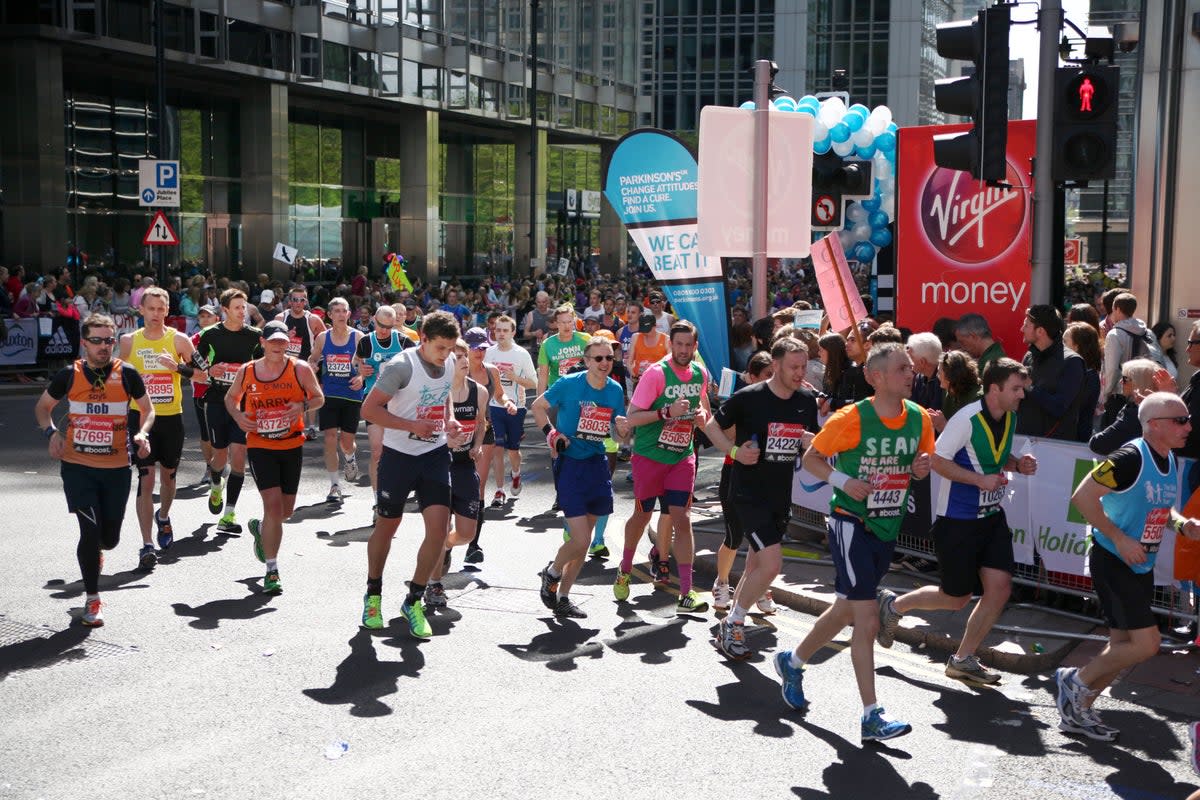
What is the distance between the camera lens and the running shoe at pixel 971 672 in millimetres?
7688

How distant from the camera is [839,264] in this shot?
1455 cm

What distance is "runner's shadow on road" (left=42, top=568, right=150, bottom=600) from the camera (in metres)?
9.48

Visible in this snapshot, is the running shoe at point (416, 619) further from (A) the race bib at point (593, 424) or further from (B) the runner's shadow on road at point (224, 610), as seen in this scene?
(A) the race bib at point (593, 424)

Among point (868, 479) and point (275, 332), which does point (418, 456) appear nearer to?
point (275, 332)

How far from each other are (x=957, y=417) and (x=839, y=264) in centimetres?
739

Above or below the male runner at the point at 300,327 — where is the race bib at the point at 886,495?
below

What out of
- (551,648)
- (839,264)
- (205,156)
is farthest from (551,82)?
(551,648)

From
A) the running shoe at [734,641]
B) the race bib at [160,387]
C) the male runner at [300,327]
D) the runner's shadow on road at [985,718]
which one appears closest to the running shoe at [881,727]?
the runner's shadow on road at [985,718]

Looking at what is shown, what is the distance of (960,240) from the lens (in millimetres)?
14039

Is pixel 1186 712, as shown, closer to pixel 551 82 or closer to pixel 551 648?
pixel 551 648

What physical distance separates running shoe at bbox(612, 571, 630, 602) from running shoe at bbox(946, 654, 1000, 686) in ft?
8.58

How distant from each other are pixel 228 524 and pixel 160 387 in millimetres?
1290

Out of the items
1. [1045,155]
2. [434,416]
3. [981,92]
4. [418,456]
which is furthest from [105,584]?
[1045,155]

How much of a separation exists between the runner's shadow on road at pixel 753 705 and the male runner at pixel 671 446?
5.26 ft
